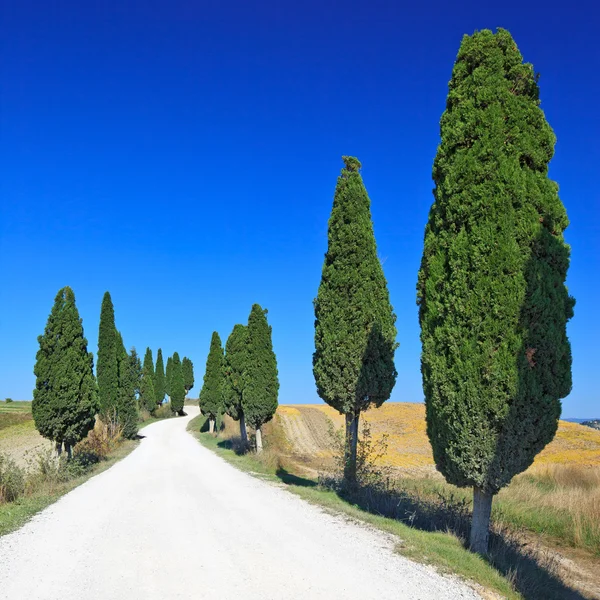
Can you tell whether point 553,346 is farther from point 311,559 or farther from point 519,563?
point 311,559

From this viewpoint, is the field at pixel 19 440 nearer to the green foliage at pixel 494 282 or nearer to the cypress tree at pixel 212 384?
the cypress tree at pixel 212 384

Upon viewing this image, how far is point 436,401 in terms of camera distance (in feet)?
23.5

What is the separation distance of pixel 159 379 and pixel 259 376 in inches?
2238

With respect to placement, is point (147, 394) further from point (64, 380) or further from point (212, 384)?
point (64, 380)

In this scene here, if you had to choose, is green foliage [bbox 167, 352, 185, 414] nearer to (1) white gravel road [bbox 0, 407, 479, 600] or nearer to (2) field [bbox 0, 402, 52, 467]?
(2) field [bbox 0, 402, 52, 467]

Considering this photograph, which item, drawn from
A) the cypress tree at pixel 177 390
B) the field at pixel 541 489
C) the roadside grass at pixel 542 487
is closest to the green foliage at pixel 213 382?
the field at pixel 541 489

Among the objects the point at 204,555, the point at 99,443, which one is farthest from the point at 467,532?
the point at 99,443

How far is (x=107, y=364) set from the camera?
30000 mm

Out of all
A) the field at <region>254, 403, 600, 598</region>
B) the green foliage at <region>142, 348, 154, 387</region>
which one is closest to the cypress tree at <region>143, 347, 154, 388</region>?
the green foliage at <region>142, 348, 154, 387</region>

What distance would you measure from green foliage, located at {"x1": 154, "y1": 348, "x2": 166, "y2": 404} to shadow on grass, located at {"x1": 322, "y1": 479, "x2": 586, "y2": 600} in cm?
6555

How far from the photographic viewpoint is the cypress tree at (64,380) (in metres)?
15.1

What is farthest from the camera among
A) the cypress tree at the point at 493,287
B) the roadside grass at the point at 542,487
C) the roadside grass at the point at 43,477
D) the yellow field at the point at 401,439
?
the yellow field at the point at 401,439

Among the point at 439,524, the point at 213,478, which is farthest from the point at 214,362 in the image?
the point at 439,524

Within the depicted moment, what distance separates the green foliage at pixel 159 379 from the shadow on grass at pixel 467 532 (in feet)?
215
